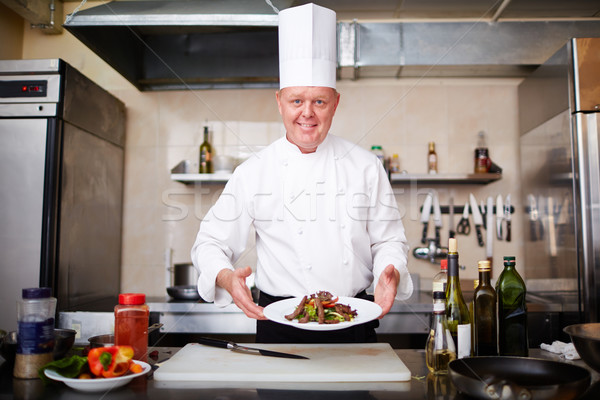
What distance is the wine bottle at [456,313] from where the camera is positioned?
1.18 meters

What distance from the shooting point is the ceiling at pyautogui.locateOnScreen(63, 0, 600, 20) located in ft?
9.29

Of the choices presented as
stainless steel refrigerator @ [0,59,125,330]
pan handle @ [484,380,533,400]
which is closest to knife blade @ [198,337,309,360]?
pan handle @ [484,380,533,400]

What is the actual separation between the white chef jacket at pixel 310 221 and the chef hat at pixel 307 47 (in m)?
0.25

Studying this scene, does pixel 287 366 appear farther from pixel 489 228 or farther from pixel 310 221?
pixel 489 228

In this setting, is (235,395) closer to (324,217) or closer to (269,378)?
(269,378)

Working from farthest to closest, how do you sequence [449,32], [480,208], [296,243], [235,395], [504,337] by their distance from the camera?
[480,208] → [449,32] → [296,243] → [504,337] → [235,395]

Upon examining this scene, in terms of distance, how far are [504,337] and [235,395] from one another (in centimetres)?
69

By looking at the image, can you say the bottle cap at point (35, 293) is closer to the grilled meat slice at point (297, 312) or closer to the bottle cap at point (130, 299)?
the bottle cap at point (130, 299)

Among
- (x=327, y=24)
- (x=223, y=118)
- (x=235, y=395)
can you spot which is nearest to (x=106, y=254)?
(x=223, y=118)

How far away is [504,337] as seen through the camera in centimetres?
123

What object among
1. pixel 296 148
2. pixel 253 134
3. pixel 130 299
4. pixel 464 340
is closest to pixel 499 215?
pixel 253 134

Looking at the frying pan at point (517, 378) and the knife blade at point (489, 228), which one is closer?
the frying pan at point (517, 378)

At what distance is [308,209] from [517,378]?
0.86 metres

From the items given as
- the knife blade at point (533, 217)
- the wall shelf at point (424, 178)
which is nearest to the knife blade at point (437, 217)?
the wall shelf at point (424, 178)
